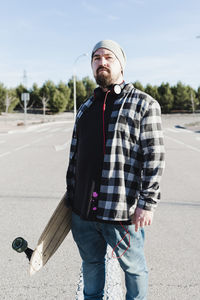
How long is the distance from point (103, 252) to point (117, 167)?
64 cm

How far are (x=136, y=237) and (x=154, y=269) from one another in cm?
112

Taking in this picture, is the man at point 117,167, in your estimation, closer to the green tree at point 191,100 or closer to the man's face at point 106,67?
the man's face at point 106,67

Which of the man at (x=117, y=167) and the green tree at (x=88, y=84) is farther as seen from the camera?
the green tree at (x=88, y=84)

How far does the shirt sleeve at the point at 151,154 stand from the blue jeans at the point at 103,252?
222 millimetres

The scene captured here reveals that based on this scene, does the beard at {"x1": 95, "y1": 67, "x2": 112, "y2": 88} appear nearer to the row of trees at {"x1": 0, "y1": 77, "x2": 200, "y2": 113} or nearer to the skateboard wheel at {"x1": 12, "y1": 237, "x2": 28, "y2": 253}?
the skateboard wheel at {"x1": 12, "y1": 237, "x2": 28, "y2": 253}

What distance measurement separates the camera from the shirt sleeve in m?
1.81

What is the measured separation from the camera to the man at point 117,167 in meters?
1.82

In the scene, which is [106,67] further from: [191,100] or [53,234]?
[191,100]

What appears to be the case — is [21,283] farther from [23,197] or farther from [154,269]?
[23,197]

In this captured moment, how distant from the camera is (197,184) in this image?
253 inches

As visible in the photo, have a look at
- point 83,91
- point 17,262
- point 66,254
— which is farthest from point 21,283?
point 83,91

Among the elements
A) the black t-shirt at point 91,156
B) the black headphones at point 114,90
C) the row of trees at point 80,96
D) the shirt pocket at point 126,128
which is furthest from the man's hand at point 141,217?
the row of trees at point 80,96

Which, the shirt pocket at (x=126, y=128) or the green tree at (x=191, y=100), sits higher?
the green tree at (x=191, y=100)

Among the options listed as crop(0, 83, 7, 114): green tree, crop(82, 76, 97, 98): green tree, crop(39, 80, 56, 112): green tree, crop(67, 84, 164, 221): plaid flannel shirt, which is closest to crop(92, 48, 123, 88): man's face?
crop(67, 84, 164, 221): plaid flannel shirt
